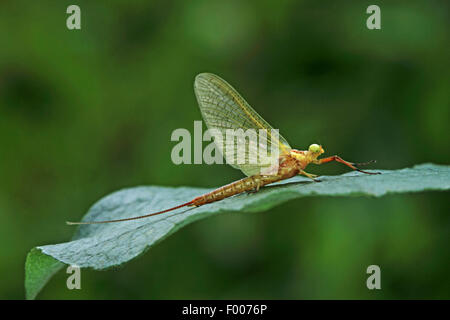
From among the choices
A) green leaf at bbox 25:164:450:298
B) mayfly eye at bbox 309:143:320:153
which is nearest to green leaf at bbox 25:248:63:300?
green leaf at bbox 25:164:450:298

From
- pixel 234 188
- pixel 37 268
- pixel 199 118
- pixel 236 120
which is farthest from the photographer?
pixel 199 118

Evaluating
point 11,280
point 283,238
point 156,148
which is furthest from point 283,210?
point 11,280

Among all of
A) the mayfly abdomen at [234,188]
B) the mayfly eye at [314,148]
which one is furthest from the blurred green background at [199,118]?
the mayfly abdomen at [234,188]

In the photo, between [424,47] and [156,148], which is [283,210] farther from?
[424,47]

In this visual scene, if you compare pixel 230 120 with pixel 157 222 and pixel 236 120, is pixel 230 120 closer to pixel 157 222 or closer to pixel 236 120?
pixel 236 120

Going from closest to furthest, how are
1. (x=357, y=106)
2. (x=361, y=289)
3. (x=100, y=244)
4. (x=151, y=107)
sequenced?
(x=100, y=244) < (x=361, y=289) < (x=357, y=106) < (x=151, y=107)

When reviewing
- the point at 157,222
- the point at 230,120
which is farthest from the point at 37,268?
the point at 230,120

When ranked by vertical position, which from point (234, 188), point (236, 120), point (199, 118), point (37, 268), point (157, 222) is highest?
point (199, 118)
